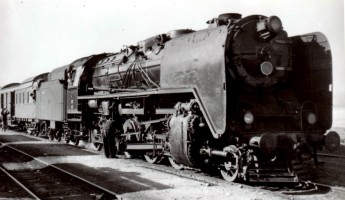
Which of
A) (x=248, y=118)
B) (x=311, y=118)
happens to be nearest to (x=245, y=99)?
(x=248, y=118)

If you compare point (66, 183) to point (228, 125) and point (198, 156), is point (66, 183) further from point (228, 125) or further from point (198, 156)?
point (228, 125)

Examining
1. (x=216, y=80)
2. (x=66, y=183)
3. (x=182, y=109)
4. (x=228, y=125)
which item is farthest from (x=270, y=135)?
(x=66, y=183)

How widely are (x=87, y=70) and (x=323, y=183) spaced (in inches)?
375

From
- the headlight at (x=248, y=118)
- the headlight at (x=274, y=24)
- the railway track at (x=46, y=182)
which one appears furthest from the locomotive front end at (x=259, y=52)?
the railway track at (x=46, y=182)

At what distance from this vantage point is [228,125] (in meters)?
7.18

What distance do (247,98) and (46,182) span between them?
14.5 ft

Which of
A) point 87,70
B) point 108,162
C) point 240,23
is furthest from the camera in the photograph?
point 87,70

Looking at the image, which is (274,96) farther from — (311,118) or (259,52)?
(259,52)

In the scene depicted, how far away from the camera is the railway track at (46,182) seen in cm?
699

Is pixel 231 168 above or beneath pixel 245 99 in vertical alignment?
beneath

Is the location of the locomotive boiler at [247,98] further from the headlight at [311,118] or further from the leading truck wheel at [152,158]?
the leading truck wheel at [152,158]

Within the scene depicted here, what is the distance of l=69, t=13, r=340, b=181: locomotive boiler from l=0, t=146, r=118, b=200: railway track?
1896 millimetres

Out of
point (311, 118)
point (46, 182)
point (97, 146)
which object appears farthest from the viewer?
point (97, 146)

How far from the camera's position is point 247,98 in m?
7.59
